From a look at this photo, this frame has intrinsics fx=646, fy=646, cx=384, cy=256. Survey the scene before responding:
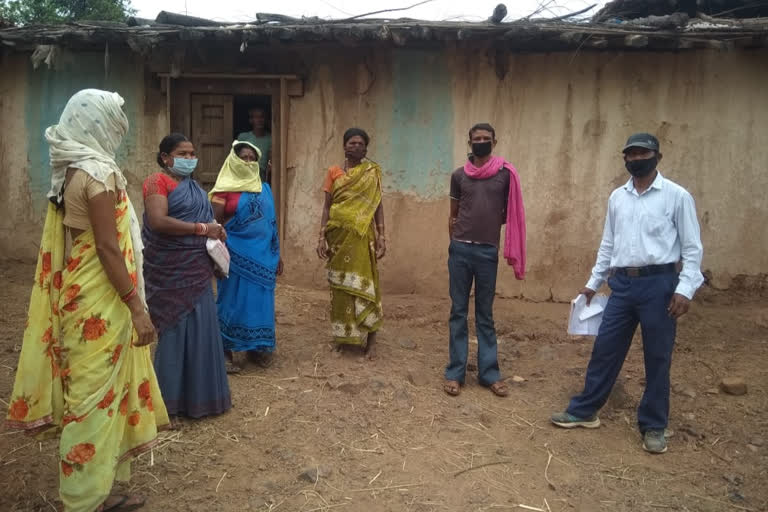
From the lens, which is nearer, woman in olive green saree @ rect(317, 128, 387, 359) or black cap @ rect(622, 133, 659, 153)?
black cap @ rect(622, 133, 659, 153)

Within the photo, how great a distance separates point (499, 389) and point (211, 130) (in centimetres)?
430

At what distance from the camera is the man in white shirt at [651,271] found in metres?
3.45

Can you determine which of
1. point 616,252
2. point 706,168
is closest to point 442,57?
point 706,168

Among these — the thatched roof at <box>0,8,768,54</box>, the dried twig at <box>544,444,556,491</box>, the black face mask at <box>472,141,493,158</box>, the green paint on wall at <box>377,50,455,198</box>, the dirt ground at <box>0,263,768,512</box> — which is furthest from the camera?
the green paint on wall at <box>377,50,455,198</box>

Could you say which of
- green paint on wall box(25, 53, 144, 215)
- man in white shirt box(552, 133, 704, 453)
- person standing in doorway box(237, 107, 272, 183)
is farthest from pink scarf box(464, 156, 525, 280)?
green paint on wall box(25, 53, 144, 215)

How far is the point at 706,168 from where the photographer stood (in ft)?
19.9

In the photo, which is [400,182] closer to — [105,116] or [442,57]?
[442,57]

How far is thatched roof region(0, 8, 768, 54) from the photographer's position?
5.47m

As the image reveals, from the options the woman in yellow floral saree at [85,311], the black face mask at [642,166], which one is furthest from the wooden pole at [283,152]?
the woman in yellow floral saree at [85,311]

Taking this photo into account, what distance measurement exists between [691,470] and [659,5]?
6.67m

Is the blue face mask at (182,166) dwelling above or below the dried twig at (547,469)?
above

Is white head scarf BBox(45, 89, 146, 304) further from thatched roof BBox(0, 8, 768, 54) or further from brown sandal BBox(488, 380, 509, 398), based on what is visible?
thatched roof BBox(0, 8, 768, 54)

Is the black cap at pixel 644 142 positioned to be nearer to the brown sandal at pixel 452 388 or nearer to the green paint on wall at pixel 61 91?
the brown sandal at pixel 452 388

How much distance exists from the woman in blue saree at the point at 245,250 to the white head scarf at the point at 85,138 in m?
1.71
